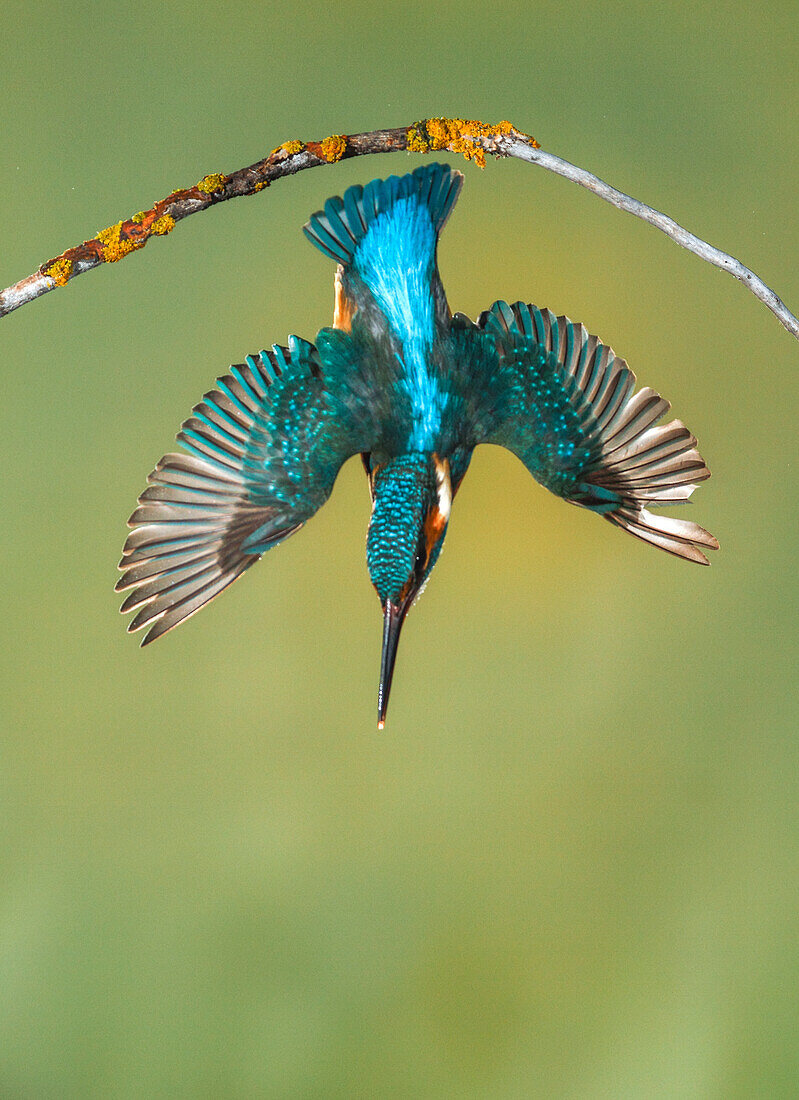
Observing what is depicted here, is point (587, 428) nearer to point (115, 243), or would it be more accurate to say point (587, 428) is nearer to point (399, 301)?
point (399, 301)

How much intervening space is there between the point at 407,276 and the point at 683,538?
1.47ft

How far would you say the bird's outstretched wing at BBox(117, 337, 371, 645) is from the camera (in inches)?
48.6

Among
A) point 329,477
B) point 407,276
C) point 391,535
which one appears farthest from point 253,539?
A: point 407,276

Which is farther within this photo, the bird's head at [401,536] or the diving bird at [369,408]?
the diving bird at [369,408]

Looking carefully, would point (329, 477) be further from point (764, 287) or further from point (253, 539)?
point (764, 287)

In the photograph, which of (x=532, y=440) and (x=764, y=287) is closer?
(x=764, y=287)

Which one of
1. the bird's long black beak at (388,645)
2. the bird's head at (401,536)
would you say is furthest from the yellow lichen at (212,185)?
the bird's long black beak at (388,645)

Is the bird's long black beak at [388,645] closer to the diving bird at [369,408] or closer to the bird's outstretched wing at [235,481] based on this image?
the diving bird at [369,408]

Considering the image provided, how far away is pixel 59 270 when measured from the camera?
1.15 m

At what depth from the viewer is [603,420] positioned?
1.33 metres

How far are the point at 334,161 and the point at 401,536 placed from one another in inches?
14.6

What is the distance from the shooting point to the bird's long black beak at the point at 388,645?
108cm

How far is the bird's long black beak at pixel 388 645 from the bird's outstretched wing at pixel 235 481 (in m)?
0.21

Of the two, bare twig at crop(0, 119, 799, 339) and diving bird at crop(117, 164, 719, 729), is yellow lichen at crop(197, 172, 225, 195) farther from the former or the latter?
diving bird at crop(117, 164, 719, 729)
